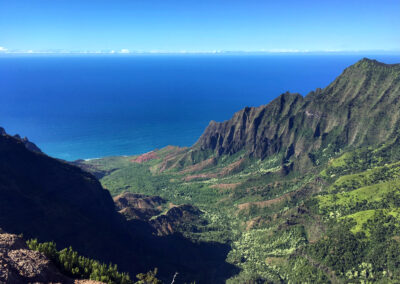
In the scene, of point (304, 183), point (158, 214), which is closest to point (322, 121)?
point (304, 183)

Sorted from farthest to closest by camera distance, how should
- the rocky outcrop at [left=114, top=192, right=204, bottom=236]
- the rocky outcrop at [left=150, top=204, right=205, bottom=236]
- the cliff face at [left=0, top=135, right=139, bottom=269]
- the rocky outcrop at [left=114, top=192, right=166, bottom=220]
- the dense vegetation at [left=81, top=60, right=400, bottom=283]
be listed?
the rocky outcrop at [left=114, top=192, right=166, bottom=220] → the rocky outcrop at [left=114, top=192, right=204, bottom=236] → the rocky outcrop at [left=150, top=204, right=205, bottom=236] → the dense vegetation at [left=81, top=60, right=400, bottom=283] → the cliff face at [left=0, top=135, right=139, bottom=269]

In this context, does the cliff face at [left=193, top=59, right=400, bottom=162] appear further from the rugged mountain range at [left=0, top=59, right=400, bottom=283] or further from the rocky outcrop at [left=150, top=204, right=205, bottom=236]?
the rocky outcrop at [left=150, top=204, right=205, bottom=236]

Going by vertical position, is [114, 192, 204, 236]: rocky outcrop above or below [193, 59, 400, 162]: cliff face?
below

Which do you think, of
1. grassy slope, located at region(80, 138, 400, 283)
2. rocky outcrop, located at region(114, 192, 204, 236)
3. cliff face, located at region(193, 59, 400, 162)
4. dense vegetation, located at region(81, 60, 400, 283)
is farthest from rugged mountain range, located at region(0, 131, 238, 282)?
cliff face, located at region(193, 59, 400, 162)

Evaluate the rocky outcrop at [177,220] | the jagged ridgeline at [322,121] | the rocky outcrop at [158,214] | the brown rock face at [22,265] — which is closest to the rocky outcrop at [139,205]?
the rocky outcrop at [158,214]

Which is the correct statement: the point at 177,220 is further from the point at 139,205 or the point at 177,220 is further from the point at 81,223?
the point at 81,223
